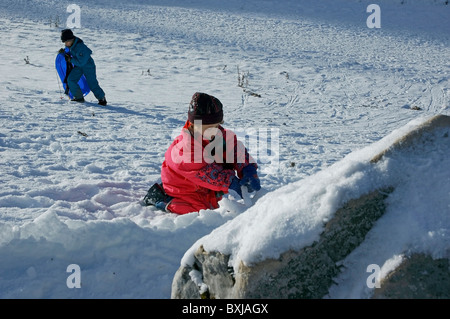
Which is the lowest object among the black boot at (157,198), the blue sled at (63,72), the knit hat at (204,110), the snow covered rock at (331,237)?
the black boot at (157,198)

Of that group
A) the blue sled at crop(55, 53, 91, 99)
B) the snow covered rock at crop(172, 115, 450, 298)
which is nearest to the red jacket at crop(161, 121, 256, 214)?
the snow covered rock at crop(172, 115, 450, 298)

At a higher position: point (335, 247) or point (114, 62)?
point (114, 62)

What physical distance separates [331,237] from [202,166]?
73.3 inches

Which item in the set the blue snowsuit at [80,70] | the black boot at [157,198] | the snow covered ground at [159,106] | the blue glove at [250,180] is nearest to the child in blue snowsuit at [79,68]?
the blue snowsuit at [80,70]

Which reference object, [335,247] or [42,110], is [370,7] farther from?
[335,247]

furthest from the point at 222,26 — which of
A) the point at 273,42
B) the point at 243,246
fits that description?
the point at 243,246

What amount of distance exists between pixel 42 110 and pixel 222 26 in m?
8.56

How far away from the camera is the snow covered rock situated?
1815 mm

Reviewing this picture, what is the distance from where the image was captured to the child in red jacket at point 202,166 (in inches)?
141

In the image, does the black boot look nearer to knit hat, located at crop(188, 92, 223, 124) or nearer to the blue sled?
knit hat, located at crop(188, 92, 223, 124)

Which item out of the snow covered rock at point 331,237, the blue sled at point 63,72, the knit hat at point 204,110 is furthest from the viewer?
the blue sled at point 63,72

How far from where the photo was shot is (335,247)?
1860mm

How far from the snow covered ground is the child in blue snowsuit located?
1.10ft

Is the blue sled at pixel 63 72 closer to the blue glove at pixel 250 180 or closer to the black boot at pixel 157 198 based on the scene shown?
the black boot at pixel 157 198
